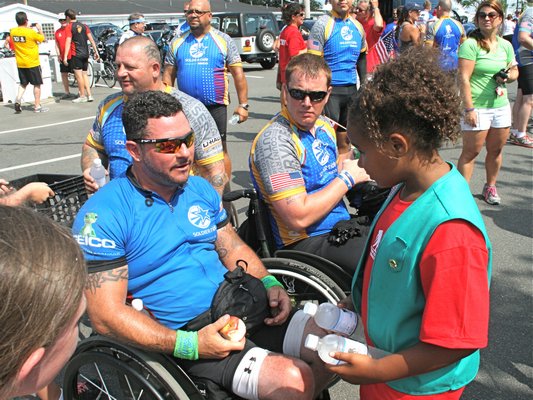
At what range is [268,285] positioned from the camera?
2545mm

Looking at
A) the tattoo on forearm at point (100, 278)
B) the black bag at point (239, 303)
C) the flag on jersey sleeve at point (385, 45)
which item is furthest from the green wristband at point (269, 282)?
the flag on jersey sleeve at point (385, 45)

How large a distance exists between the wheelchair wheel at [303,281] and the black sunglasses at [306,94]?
92 centimetres

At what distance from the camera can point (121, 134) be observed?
10.5ft

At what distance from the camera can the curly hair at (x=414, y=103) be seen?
1450 mm

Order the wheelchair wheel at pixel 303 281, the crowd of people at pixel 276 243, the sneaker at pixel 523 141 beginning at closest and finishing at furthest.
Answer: the crowd of people at pixel 276 243
the wheelchair wheel at pixel 303 281
the sneaker at pixel 523 141

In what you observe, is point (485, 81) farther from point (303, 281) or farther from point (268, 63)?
point (268, 63)

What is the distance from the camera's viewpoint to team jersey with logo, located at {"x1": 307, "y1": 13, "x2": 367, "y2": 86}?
609cm

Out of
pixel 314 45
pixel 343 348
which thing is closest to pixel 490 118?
pixel 314 45

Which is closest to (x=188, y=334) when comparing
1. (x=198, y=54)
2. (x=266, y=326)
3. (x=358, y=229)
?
(x=266, y=326)

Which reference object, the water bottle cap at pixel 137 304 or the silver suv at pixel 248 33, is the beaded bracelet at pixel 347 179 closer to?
the water bottle cap at pixel 137 304

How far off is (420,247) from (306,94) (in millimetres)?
1698

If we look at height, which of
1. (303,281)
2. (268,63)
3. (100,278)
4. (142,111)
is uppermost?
(142,111)

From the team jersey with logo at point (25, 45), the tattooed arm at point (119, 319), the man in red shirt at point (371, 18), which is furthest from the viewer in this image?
the team jersey with logo at point (25, 45)

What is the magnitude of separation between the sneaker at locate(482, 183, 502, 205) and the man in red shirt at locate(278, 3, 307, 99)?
10.5 feet
